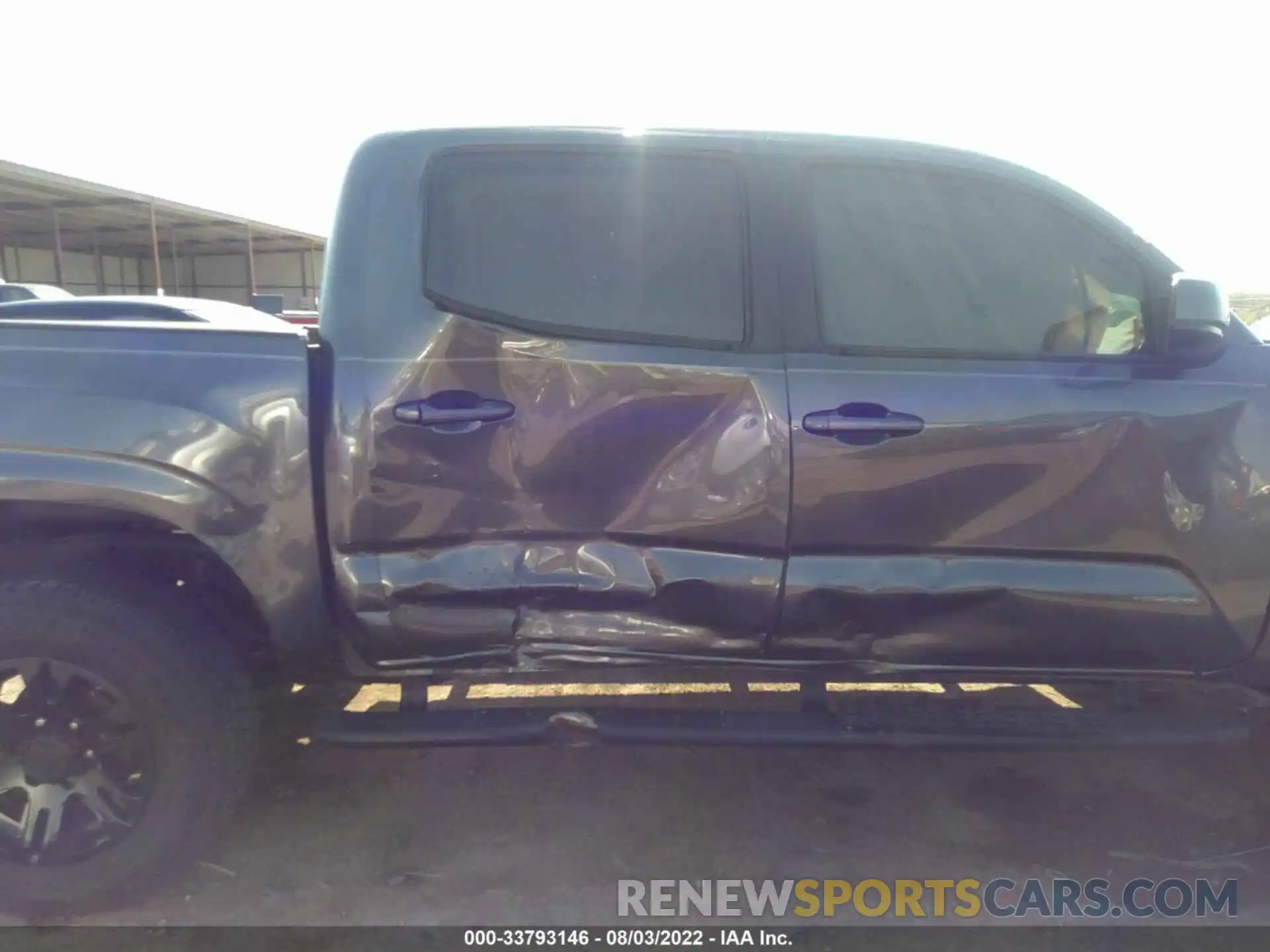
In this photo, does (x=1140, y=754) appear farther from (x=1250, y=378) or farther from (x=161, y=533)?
(x=161, y=533)

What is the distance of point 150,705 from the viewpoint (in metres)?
2.44

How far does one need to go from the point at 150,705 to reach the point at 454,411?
110 cm

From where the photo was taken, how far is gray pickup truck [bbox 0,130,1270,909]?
2.46 metres

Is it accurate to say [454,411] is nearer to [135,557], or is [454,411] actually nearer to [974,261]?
[135,557]

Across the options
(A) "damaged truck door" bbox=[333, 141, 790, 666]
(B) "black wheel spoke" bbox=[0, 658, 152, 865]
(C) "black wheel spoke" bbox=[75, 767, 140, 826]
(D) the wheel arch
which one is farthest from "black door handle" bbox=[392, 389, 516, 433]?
(C) "black wheel spoke" bbox=[75, 767, 140, 826]

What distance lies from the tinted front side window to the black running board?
3.45 ft

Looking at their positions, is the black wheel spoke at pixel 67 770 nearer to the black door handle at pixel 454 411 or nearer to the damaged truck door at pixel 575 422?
the damaged truck door at pixel 575 422

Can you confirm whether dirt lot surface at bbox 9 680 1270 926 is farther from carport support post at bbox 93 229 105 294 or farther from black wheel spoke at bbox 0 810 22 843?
carport support post at bbox 93 229 105 294

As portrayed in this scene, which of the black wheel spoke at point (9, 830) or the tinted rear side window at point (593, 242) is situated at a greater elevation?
the tinted rear side window at point (593, 242)

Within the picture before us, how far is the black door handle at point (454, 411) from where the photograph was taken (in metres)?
2.46

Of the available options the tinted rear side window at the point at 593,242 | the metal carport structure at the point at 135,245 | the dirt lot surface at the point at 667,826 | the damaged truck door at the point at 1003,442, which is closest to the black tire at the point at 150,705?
the dirt lot surface at the point at 667,826

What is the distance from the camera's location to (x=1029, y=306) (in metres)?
2.65

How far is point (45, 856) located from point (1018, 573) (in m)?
2.75

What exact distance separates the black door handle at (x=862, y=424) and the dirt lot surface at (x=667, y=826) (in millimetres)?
1353
